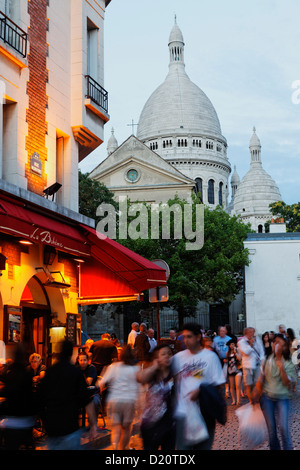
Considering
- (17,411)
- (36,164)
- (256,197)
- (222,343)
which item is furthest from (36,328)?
(256,197)

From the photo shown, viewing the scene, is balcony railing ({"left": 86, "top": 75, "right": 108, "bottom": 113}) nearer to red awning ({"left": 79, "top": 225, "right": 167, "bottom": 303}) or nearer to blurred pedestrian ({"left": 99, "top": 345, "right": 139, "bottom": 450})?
red awning ({"left": 79, "top": 225, "right": 167, "bottom": 303})

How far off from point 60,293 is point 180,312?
1247 inches

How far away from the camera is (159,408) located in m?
6.94

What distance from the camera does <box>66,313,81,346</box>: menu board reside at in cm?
1510

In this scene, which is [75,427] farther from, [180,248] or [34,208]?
[180,248]

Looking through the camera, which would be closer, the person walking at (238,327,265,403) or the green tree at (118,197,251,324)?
the person walking at (238,327,265,403)

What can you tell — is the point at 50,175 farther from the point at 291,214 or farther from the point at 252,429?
the point at 291,214

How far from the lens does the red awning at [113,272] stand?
1407 centimetres

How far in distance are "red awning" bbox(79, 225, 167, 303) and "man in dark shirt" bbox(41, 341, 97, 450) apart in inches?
286

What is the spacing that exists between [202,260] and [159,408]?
38.7 m

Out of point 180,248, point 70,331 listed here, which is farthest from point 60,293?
point 180,248

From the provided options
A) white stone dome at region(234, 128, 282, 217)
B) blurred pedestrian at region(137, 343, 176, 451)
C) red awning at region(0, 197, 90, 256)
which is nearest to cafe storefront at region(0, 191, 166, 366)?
red awning at region(0, 197, 90, 256)

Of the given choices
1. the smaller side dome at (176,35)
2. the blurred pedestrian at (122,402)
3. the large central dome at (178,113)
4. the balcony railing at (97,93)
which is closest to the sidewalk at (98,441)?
the blurred pedestrian at (122,402)
